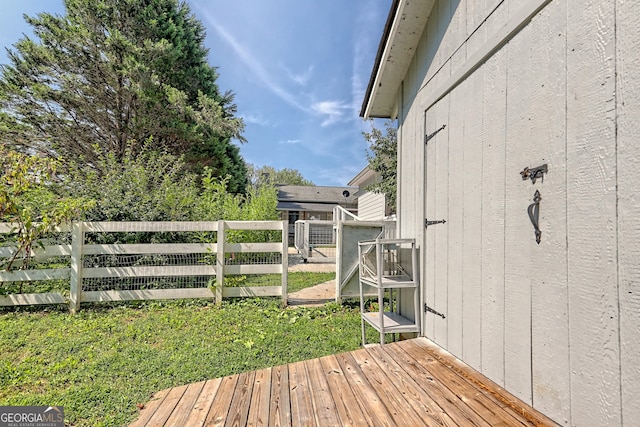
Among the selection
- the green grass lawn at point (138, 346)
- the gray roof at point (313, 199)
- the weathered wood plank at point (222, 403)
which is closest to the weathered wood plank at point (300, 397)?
the weathered wood plank at point (222, 403)

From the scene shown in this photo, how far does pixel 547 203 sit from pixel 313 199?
20.6m

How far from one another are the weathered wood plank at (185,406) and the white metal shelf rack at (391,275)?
1.49 metres

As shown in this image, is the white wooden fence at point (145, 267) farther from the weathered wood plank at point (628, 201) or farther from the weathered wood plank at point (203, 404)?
the weathered wood plank at point (628, 201)

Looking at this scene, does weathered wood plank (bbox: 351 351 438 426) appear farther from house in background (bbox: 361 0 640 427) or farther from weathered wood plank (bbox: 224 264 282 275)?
weathered wood plank (bbox: 224 264 282 275)

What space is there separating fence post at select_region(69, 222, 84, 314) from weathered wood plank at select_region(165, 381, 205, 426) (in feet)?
11.1

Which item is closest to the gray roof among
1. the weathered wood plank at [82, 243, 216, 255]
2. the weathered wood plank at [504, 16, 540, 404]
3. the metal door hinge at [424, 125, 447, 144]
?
the weathered wood plank at [82, 243, 216, 255]

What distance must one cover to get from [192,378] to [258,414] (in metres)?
1.23

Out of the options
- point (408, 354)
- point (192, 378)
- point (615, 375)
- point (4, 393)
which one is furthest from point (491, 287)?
point (4, 393)

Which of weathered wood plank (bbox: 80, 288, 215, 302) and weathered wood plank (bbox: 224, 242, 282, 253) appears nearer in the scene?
weathered wood plank (bbox: 80, 288, 215, 302)

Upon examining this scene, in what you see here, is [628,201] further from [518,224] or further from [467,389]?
[467,389]

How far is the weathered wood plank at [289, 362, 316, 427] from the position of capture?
4.67 feet

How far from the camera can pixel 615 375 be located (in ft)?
3.40

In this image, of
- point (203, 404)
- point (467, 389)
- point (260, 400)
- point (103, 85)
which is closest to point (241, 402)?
point (260, 400)

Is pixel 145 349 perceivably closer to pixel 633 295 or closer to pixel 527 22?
pixel 633 295
